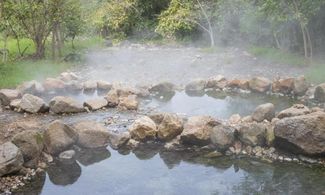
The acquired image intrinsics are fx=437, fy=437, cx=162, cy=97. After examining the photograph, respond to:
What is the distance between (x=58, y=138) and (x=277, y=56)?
599 inches

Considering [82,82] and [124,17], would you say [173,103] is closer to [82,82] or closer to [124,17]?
[82,82]

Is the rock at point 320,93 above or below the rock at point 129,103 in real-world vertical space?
above

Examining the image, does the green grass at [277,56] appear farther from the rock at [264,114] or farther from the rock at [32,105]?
the rock at [32,105]

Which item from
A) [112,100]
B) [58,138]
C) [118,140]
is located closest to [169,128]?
[118,140]

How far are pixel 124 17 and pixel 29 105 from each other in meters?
20.8

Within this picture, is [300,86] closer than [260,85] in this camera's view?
Yes

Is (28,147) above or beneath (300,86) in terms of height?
beneath

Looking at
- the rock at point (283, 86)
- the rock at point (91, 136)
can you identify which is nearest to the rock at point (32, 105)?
the rock at point (91, 136)

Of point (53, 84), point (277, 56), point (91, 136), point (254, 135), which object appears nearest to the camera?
point (254, 135)

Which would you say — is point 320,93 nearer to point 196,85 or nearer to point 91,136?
point 196,85

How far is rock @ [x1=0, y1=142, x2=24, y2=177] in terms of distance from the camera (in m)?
9.85

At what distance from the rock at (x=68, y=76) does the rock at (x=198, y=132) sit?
381 inches

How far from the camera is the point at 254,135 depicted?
1158 cm

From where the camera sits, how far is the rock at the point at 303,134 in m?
10.8
